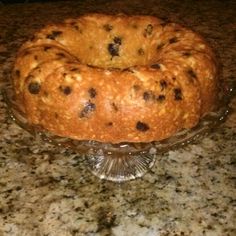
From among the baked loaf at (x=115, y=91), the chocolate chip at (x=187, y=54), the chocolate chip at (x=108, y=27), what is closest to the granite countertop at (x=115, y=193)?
the baked loaf at (x=115, y=91)

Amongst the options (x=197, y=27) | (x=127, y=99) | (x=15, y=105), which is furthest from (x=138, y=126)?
(x=197, y=27)

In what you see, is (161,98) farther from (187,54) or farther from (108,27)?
(108,27)

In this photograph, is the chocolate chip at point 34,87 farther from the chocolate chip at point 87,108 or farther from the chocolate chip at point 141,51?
the chocolate chip at point 141,51

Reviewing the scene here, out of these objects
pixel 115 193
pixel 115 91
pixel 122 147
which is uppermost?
pixel 115 91

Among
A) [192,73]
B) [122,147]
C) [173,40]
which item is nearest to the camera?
[122,147]

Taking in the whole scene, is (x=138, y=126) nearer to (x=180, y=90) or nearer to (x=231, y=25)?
(x=180, y=90)

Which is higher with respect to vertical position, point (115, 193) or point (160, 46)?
point (160, 46)

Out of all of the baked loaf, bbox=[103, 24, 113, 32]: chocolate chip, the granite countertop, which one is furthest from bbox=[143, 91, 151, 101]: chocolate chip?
bbox=[103, 24, 113, 32]: chocolate chip

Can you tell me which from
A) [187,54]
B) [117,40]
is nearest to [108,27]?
[117,40]
